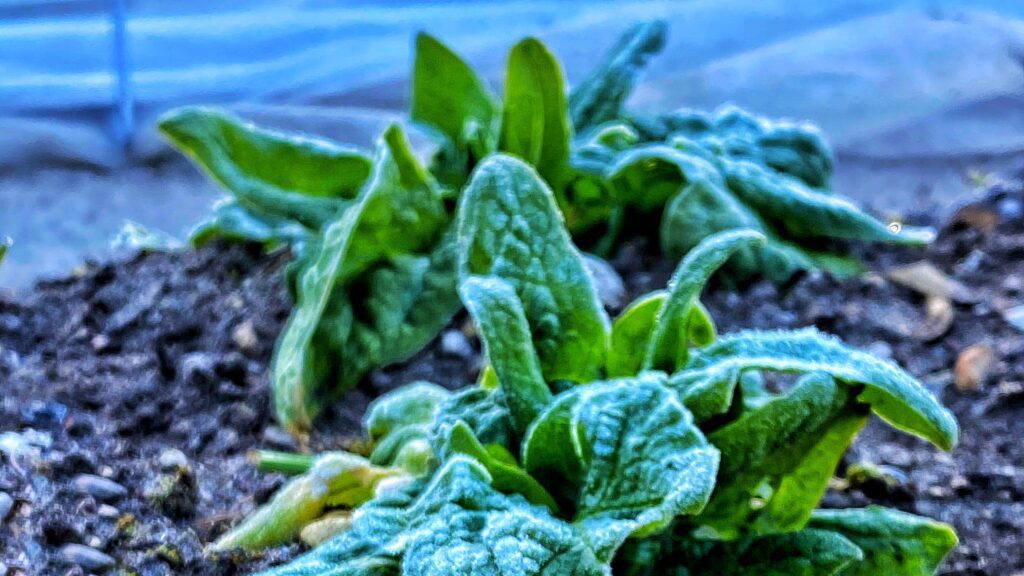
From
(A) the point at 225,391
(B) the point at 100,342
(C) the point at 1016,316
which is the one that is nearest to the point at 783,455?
(A) the point at 225,391

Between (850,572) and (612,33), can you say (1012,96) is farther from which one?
(850,572)

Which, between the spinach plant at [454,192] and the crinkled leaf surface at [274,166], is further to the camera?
the crinkled leaf surface at [274,166]

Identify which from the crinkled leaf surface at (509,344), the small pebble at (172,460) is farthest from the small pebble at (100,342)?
the crinkled leaf surface at (509,344)

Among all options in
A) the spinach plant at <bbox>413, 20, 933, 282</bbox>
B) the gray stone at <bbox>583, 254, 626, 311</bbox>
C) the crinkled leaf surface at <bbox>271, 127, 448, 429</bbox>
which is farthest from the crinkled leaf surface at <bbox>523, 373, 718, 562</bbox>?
the spinach plant at <bbox>413, 20, 933, 282</bbox>

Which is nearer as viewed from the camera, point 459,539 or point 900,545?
point 459,539

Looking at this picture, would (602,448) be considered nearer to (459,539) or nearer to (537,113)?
(459,539)

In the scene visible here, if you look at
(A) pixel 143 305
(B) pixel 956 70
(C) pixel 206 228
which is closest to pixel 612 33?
(B) pixel 956 70

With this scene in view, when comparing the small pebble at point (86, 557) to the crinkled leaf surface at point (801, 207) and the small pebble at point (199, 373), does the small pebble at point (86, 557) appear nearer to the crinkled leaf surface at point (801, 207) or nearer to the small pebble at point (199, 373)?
the small pebble at point (199, 373)
